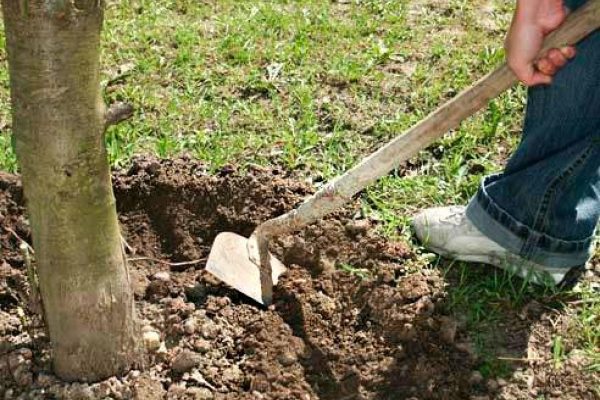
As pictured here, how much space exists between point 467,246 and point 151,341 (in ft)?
3.51

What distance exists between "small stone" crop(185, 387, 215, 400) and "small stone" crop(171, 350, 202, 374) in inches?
2.9

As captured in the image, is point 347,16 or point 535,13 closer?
point 535,13

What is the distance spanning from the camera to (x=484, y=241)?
9.35 ft

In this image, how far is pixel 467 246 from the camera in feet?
9.34

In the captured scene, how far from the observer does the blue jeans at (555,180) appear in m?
2.53

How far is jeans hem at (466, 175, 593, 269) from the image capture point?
2.76 m

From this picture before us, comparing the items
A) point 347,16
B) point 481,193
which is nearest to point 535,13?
point 481,193

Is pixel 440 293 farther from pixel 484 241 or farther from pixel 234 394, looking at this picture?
pixel 234 394

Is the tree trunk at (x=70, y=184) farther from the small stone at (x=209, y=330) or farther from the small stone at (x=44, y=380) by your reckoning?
the small stone at (x=209, y=330)

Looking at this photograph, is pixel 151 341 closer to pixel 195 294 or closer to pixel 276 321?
pixel 195 294

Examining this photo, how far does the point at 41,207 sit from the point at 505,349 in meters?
1.40


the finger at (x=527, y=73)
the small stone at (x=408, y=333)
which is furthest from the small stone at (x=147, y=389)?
the finger at (x=527, y=73)

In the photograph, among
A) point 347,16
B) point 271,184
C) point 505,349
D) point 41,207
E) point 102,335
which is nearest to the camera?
point 41,207

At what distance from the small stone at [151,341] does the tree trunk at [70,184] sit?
8 centimetres
